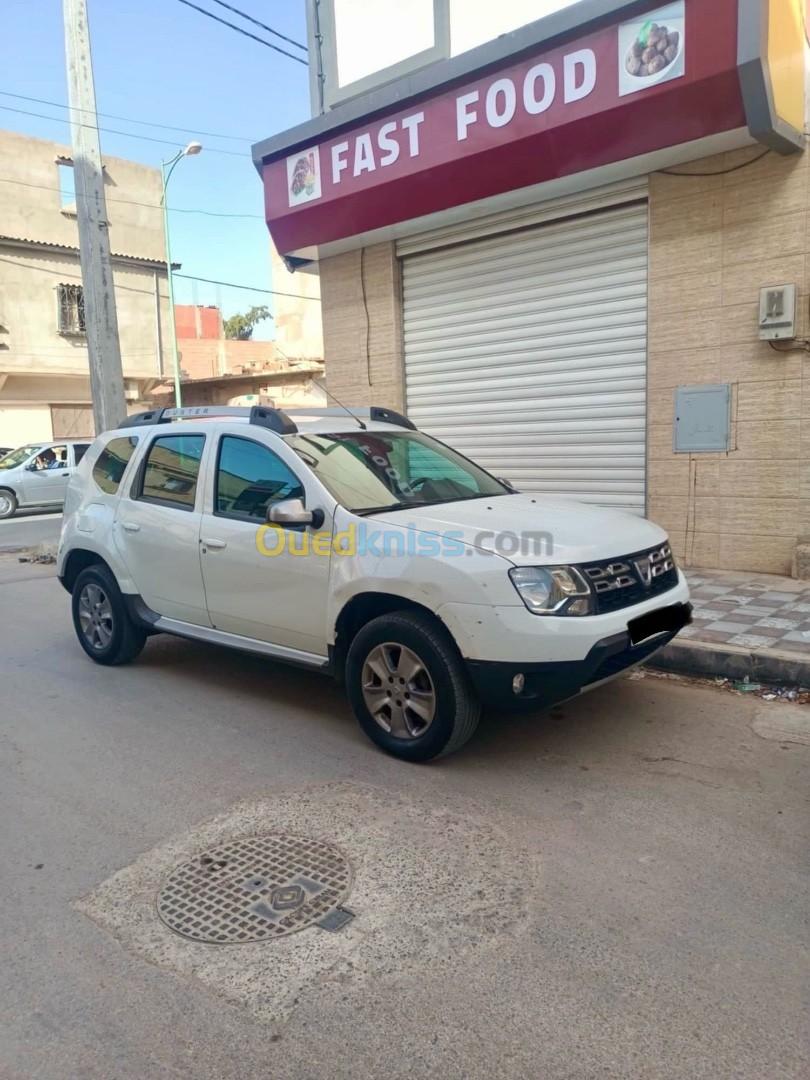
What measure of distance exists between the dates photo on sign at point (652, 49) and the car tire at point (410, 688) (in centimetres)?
522

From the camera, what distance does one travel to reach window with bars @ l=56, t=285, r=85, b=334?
26.3 m

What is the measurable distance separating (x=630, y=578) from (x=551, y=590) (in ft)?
1.79

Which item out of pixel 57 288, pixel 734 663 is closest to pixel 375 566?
pixel 734 663

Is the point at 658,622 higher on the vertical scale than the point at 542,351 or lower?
lower

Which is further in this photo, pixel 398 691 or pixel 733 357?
pixel 733 357

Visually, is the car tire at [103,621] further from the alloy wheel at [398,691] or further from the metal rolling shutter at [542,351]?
the metal rolling shutter at [542,351]

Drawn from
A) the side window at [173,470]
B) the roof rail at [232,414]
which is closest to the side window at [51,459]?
the roof rail at [232,414]

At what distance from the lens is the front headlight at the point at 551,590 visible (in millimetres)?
3811

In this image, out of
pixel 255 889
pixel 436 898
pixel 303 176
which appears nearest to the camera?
pixel 436 898

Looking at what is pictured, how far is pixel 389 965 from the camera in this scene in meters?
2.65

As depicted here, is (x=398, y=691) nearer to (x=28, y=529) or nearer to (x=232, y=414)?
(x=232, y=414)

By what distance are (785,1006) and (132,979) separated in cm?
198

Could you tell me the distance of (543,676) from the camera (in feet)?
12.5

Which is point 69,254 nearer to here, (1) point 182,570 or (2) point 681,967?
(1) point 182,570
